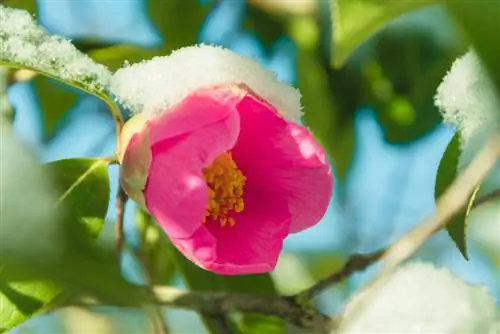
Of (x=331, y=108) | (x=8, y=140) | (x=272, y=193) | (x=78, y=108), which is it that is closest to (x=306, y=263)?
(x=331, y=108)

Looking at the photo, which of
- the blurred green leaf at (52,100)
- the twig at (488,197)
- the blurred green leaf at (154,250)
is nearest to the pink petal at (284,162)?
the twig at (488,197)

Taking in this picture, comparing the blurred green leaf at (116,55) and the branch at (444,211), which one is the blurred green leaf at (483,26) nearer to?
the branch at (444,211)

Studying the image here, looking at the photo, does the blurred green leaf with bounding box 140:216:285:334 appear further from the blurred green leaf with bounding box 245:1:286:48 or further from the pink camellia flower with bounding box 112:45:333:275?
the blurred green leaf with bounding box 245:1:286:48

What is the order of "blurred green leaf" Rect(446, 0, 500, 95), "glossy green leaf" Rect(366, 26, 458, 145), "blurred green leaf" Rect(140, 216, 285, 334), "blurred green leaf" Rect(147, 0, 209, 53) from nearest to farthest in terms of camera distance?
"blurred green leaf" Rect(446, 0, 500, 95)
"blurred green leaf" Rect(140, 216, 285, 334)
"blurred green leaf" Rect(147, 0, 209, 53)
"glossy green leaf" Rect(366, 26, 458, 145)

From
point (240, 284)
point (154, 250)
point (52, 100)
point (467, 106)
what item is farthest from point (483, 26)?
point (52, 100)

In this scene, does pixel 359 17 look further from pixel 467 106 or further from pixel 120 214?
pixel 120 214

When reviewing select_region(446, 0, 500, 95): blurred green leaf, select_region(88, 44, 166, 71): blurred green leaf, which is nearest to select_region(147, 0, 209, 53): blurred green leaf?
select_region(88, 44, 166, 71): blurred green leaf

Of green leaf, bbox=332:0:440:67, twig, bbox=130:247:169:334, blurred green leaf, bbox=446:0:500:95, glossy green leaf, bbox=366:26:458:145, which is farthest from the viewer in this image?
glossy green leaf, bbox=366:26:458:145
